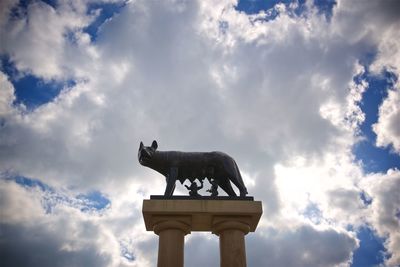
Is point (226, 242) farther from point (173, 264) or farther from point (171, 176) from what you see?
point (171, 176)

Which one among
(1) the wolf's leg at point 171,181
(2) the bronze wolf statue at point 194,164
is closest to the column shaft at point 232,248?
(2) the bronze wolf statue at point 194,164

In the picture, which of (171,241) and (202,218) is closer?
(171,241)

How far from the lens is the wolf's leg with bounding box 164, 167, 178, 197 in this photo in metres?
12.1

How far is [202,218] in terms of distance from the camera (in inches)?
462

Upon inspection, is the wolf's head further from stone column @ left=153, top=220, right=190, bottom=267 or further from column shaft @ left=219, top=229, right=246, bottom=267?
column shaft @ left=219, top=229, right=246, bottom=267

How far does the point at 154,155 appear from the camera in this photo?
12984mm

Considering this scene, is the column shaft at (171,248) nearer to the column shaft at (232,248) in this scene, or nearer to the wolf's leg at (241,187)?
the column shaft at (232,248)

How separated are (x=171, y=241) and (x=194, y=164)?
2916mm

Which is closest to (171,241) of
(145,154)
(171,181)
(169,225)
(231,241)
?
(169,225)

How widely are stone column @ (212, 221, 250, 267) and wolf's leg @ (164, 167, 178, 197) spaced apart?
6.10 feet

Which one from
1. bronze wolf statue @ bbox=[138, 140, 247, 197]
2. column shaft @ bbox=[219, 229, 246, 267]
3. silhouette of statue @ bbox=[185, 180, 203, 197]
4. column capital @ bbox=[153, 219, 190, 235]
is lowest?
column shaft @ bbox=[219, 229, 246, 267]

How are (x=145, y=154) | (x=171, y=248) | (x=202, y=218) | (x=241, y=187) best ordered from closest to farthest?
1. (x=171, y=248)
2. (x=202, y=218)
3. (x=241, y=187)
4. (x=145, y=154)

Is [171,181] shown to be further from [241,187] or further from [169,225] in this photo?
[241,187]

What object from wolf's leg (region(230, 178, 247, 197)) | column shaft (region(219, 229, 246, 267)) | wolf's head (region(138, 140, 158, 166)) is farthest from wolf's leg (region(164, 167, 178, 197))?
column shaft (region(219, 229, 246, 267))
